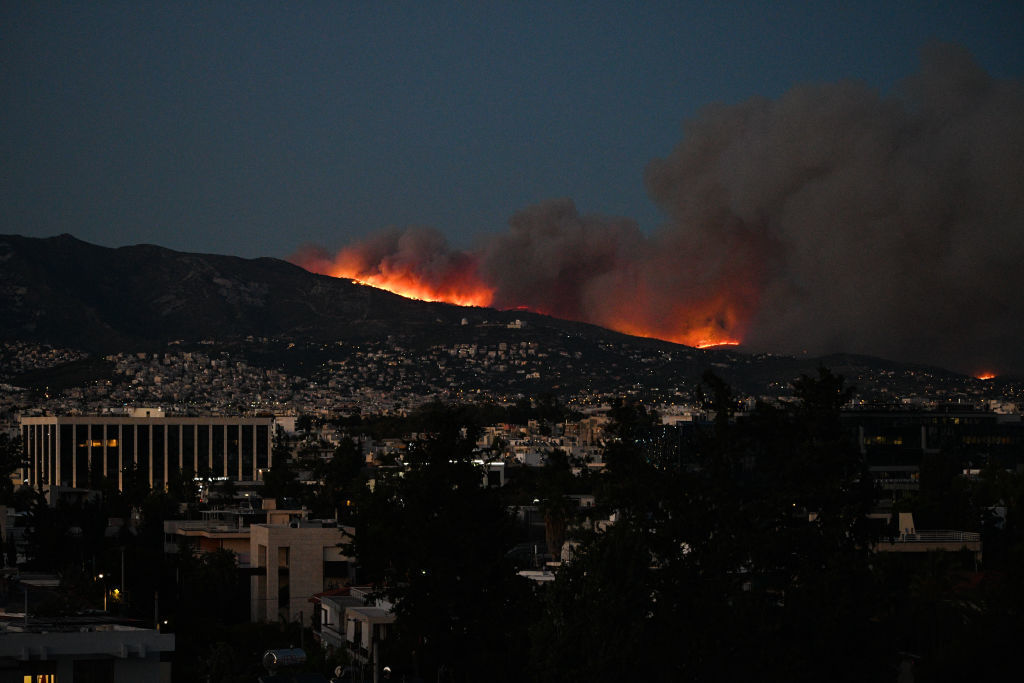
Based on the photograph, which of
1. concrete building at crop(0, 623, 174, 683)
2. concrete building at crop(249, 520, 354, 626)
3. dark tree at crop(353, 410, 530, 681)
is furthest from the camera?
concrete building at crop(249, 520, 354, 626)

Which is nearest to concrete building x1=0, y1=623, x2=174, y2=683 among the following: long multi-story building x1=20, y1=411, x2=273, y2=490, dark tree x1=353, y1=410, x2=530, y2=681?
dark tree x1=353, y1=410, x2=530, y2=681

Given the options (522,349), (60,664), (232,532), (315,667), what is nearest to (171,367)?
(522,349)

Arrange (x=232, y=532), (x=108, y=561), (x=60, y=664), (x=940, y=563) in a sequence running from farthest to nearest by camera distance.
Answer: (x=232, y=532) → (x=108, y=561) → (x=940, y=563) → (x=60, y=664)

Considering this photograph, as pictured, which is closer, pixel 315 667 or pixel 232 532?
pixel 315 667

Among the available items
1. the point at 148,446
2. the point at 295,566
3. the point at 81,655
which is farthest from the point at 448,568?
the point at 148,446

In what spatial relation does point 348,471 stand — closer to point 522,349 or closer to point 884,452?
point 884,452

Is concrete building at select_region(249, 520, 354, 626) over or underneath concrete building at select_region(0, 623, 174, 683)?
underneath

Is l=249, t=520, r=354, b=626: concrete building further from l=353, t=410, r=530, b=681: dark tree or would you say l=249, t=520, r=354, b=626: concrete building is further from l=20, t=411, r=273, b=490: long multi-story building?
l=20, t=411, r=273, b=490: long multi-story building
